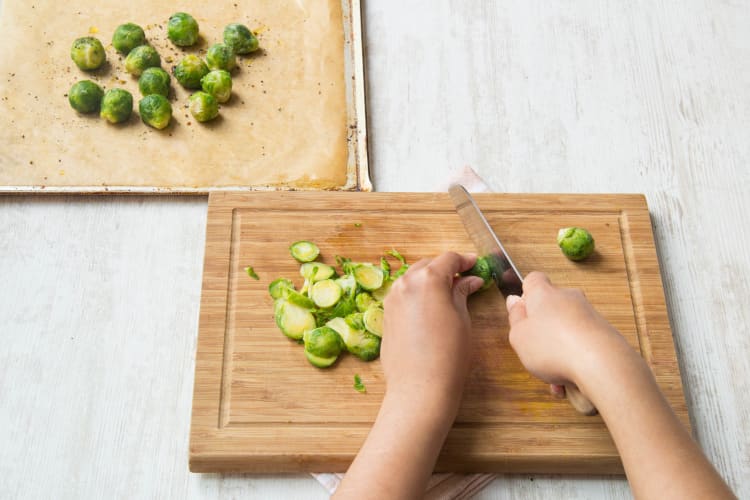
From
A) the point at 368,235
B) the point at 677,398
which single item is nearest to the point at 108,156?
the point at 368,235

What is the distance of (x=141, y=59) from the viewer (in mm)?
2453

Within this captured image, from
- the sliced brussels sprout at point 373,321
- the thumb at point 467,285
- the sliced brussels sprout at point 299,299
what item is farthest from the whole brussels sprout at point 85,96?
the thumb at point 467,285

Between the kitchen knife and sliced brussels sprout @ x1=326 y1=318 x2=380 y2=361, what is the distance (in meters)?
0.44

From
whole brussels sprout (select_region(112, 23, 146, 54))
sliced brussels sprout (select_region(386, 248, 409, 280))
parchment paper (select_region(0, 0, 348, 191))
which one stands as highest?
whole brussels sprout (select_region(112, 23, 146, 54))

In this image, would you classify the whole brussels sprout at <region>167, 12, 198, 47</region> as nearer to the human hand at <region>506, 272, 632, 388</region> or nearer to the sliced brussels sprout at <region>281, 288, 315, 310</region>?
the sliced brussels sprout at <region>281, 288, 315, 310</region>

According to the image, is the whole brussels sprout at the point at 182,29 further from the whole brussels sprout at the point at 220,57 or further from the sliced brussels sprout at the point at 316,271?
the sliced brussels sprout at the point at 316,271

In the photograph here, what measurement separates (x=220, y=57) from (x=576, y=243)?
57.9 inches

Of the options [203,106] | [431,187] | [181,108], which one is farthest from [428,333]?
[181,108]

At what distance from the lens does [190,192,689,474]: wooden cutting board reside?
187cm

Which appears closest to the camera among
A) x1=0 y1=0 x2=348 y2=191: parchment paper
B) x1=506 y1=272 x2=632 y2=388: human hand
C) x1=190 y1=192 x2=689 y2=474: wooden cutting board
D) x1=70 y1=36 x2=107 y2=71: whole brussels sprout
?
x1=506 y1=272 x2=632 y2=388: human hand

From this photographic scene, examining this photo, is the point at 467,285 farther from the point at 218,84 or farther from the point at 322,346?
the point at 218,84

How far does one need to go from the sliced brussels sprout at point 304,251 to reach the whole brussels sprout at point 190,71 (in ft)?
2.81

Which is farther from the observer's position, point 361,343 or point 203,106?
point 203,106

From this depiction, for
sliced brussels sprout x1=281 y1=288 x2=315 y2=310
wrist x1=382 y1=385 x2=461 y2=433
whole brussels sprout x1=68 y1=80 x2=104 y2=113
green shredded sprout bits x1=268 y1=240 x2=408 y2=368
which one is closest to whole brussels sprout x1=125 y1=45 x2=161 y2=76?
whole brussels sprout x1=68 y1=80 x2=104 y2=113
